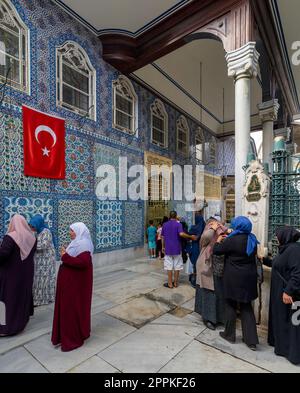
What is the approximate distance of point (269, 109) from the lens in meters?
6.14

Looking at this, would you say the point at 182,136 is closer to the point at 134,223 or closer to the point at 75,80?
the point at 134,223

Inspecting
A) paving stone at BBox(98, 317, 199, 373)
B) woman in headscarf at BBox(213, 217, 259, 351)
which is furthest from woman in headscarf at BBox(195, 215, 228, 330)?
woman in headscarf at BBox(213, 217, 259, 351)

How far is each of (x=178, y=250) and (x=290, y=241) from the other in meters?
2.24

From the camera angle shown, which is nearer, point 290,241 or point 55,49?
point 290,241

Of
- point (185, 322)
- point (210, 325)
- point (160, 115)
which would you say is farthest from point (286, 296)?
point (160, 115)

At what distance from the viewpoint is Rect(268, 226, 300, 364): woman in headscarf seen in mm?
2141

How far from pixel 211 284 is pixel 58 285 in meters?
1.81

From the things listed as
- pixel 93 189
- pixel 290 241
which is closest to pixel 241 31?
pixel 290 241

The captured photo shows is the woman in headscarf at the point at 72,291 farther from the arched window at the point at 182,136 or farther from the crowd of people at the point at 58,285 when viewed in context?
the arched window at the point at 182,136

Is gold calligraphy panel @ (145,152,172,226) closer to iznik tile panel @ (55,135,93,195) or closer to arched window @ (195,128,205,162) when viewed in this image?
iznik tile panel @ (55,135,93,195)
